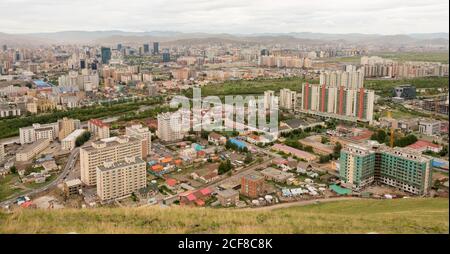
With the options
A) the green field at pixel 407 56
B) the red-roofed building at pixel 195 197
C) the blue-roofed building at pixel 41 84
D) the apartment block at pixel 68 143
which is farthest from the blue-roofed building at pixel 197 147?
the green field at pixel 407 56

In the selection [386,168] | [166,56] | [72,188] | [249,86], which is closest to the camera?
[72,188]

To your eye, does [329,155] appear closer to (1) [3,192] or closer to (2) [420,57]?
(1) [3,192]

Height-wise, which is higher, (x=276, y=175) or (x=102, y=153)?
(x=102, y=153)

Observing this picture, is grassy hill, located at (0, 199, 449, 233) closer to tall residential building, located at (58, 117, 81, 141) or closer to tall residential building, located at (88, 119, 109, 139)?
tall residential building, located at (88, 119, 109, 139)

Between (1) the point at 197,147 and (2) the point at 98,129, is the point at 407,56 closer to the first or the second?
(1) the point at 197,147

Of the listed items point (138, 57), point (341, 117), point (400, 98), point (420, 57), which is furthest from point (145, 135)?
point (138, 57)

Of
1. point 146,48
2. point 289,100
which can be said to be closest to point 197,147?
point 289,100
